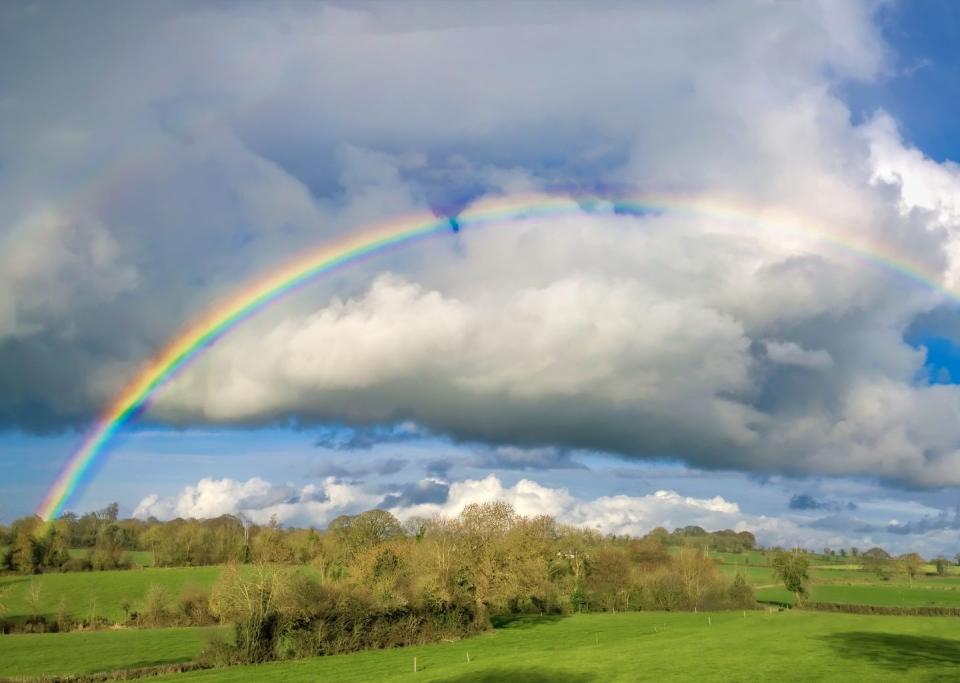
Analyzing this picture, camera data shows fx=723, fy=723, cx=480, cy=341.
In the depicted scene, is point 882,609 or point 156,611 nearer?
point 156,611

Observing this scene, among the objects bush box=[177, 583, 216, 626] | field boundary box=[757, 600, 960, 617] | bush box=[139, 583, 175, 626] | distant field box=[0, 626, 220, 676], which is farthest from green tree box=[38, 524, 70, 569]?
field boundary box=[757, 600, 960, 617]

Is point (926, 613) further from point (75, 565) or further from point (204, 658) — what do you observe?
point (75, 565)

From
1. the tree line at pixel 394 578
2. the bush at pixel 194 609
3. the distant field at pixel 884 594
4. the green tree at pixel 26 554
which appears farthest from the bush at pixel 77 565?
the distant field at pixel 884 594

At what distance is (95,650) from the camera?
219 ft

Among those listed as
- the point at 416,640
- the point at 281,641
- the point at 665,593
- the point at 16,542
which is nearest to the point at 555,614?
the point at 665,593

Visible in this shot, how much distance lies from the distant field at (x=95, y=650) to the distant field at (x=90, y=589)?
14.1m

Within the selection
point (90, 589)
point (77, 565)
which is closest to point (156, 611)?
point (90, 589)

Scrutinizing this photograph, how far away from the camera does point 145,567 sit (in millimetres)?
130875

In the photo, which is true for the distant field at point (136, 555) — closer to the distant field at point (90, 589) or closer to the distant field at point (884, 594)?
the distant field at point (90, 589)

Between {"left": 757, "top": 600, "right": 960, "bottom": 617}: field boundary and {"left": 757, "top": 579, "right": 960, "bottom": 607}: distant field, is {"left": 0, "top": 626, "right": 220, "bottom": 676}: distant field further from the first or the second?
{"left": 757, "top": 579, "right": 960, "bottom": 607}: distant field

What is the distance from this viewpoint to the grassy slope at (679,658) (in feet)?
132

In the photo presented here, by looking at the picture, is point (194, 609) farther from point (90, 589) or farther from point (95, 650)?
point (90, 589)

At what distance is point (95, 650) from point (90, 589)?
43205 millimetres

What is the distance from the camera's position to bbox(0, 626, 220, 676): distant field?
5841 cm
